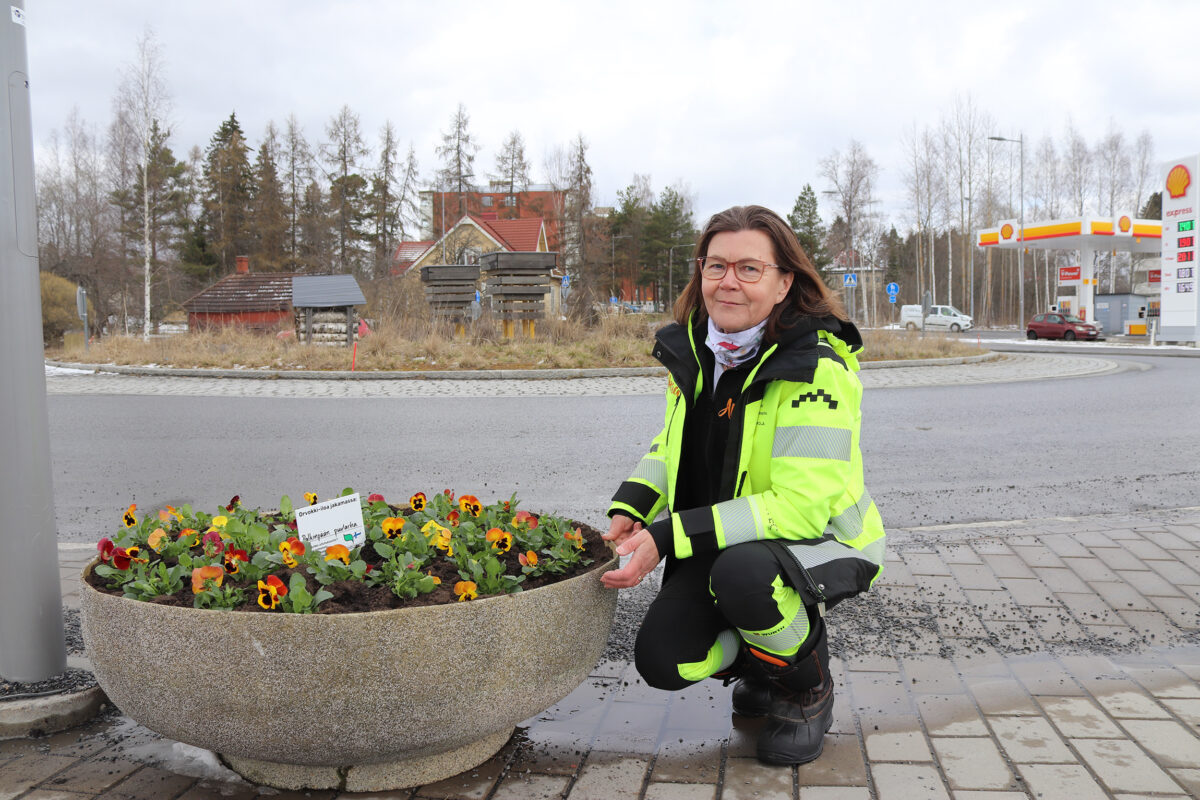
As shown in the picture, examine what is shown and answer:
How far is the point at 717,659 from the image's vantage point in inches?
106

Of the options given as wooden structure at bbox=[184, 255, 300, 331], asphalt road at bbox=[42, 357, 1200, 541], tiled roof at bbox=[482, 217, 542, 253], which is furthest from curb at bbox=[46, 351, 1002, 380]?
tiled roof at bbox=[482, 217, 542, 253]

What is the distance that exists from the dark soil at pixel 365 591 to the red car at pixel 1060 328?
127 feet

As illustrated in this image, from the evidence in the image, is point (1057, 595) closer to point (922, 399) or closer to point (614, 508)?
point (614, 508)

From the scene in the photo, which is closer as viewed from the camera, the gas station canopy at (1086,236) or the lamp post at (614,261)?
the gas station canopy at (1086,236)

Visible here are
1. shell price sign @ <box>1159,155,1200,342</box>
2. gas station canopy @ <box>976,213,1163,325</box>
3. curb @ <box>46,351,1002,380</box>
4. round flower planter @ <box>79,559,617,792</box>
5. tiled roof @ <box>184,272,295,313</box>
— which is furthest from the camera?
gas station canopy @ <box>976,213,1163,325</box>

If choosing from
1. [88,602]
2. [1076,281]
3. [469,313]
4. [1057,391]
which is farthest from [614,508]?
[1076,281]

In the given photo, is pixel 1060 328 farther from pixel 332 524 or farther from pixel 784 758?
pixel 332 524

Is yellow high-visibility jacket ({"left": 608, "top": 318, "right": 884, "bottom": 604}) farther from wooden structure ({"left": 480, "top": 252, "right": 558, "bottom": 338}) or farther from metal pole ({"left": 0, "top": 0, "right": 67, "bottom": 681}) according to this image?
wooden structure ({"left": 480, "top": 252, "right": 558, "bottom": 338})

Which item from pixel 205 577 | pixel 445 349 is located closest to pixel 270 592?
pixel 205 577

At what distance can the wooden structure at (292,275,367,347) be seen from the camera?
882 inches

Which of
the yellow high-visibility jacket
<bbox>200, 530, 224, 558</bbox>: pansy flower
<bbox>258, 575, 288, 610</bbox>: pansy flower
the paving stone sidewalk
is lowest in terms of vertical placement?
the paving stone sidewalk

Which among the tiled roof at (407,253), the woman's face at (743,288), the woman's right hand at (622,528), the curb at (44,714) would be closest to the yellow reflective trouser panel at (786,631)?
the woman's right hand at (622,528)

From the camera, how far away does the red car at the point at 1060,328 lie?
118 feet

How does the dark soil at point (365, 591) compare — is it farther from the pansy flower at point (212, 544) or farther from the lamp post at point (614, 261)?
the lamp post at point (614, 261)
